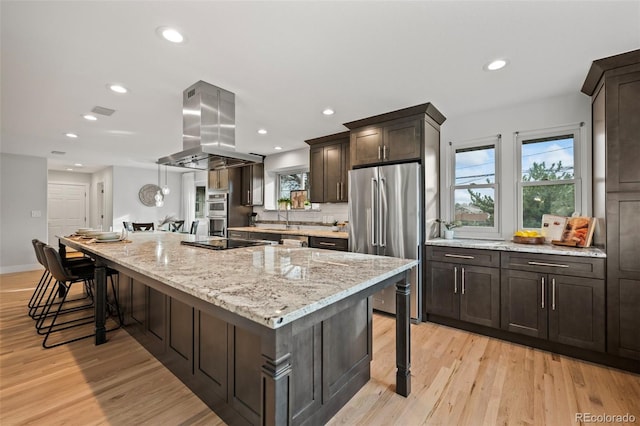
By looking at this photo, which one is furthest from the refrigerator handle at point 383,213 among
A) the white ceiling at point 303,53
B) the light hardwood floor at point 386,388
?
the light hardwood floor at point 386,388

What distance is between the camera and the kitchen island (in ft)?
3.35

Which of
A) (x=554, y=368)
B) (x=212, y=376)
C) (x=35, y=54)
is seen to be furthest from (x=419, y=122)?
(x=35, y=54)

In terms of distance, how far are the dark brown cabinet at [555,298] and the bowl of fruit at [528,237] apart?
36 cm

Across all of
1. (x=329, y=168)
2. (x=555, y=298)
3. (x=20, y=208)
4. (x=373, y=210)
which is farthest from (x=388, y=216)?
(x=20, y=208)

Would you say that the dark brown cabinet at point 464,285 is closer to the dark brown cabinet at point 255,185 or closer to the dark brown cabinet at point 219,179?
the dark brown cabinet at point 255,185

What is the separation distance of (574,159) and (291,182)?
4.18 metres

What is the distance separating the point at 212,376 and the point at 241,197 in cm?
463

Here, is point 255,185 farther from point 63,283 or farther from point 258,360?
point 258,360

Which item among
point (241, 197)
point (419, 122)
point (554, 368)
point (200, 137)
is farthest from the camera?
point (241, 197)

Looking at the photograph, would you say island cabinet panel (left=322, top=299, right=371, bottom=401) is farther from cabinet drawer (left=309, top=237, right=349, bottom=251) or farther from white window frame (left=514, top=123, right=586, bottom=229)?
white window frame (left=514, top=123, right=586, bottom=229)

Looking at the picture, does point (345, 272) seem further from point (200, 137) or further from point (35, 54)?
point (35, 54)

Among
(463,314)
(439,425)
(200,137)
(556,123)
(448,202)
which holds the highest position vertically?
(556,123)

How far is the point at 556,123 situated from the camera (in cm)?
293

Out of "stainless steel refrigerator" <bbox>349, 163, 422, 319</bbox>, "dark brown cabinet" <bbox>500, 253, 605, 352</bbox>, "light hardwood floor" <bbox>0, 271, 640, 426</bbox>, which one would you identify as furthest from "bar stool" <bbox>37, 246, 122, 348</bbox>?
"dark brown cabinet" <bbox>500, 253, 605, 352</bbox>
